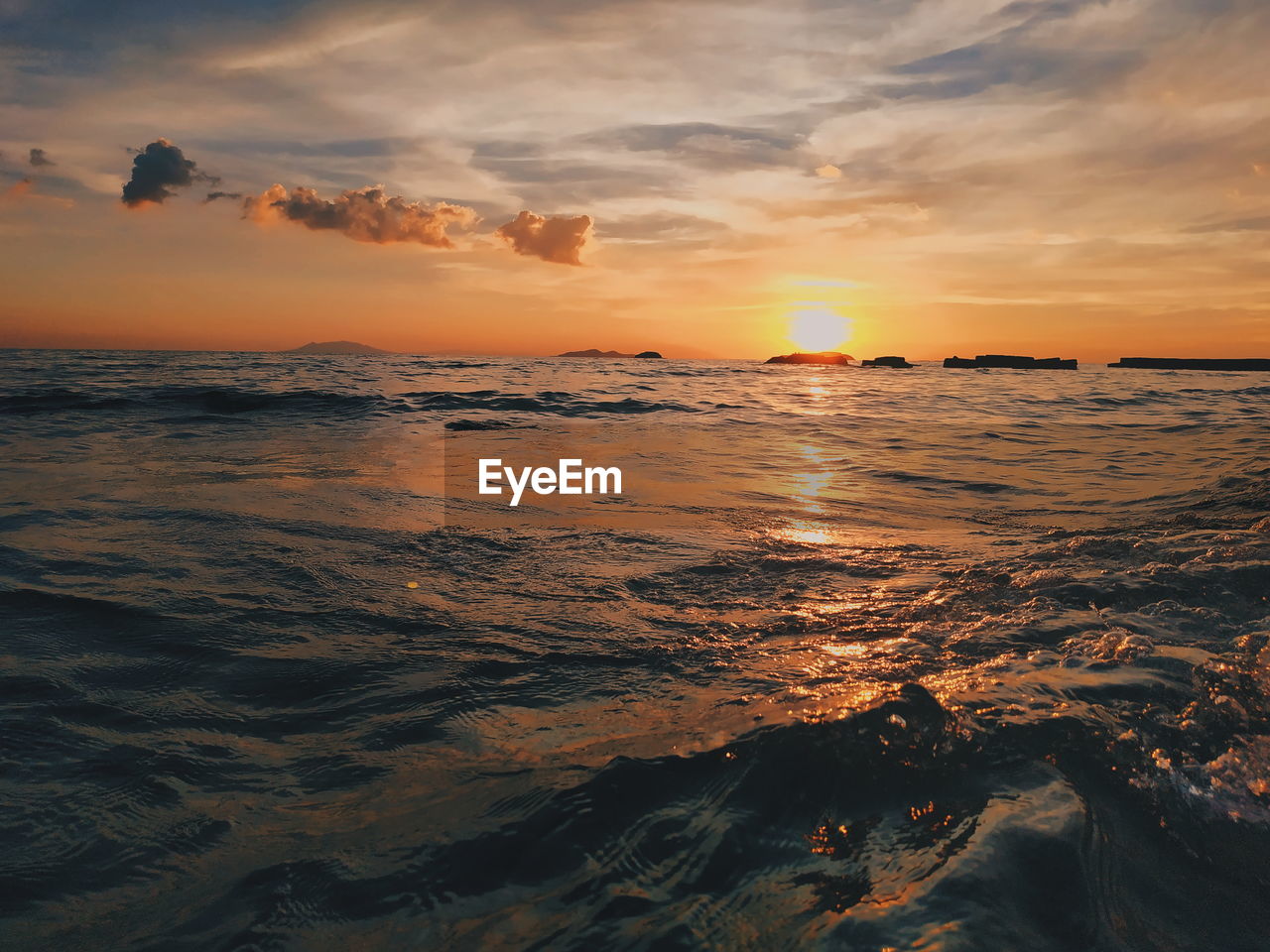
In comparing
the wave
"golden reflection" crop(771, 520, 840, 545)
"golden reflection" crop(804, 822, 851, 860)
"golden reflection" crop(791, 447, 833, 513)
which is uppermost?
the wave

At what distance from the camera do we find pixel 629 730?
263 cm

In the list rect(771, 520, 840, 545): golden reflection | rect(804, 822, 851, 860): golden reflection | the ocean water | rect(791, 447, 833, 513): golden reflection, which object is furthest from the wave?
rect(804, 822, 851, 860): golden reflection

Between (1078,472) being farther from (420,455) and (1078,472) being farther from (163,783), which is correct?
(163,783)

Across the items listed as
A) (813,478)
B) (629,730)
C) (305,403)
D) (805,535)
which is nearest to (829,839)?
(629,730)

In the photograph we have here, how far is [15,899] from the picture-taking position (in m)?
1.82

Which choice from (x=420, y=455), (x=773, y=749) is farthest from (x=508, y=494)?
(x=773, y=749)

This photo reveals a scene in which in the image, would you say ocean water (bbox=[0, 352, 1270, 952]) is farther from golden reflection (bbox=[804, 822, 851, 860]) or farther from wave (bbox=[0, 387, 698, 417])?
wave (bbox=[0, 387, 698, 417])

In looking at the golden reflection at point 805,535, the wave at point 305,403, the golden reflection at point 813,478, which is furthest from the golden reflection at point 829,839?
the wave at point 305,403

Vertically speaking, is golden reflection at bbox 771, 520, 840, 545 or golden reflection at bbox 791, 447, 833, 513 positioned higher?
golden reflection at bbox 791, 447, 833, 513

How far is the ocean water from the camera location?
1764mm

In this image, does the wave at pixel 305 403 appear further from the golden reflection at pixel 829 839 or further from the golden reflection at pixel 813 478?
the golden reflection at pixel 829 839

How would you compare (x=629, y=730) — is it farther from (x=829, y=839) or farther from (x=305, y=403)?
(x=305, y=403)

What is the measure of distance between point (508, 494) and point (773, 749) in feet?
19.5

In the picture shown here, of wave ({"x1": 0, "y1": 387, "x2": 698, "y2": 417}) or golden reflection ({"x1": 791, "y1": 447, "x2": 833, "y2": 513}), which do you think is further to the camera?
wave ({"x1": 0, "y1": 387, "x2": 698, "y2": 417})
